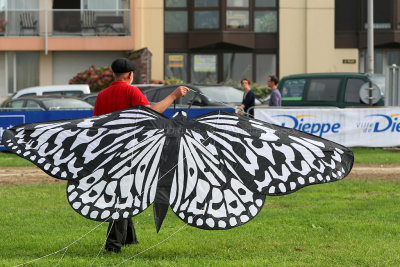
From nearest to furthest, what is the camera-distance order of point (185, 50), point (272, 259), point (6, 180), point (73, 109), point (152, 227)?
1. point (272, 259)
2. point (152, 227)
3. point (6, 180)
4. point (73, 109)
5. point (185, 50)

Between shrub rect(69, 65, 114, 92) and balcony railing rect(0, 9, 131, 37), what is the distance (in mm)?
2812

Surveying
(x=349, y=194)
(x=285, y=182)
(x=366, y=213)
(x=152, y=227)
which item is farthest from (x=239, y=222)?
(x=349, y=194)

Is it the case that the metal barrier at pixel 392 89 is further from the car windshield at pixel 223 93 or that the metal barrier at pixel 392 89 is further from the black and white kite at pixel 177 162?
the black and white kite at pixel 177 162

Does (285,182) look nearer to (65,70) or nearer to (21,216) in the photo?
(21,216)

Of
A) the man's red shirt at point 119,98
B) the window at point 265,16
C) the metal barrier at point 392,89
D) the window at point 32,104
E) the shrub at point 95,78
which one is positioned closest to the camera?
the man's red shirt at point 119,98

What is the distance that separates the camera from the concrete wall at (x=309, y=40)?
116ft

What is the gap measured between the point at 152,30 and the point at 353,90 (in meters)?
16.6

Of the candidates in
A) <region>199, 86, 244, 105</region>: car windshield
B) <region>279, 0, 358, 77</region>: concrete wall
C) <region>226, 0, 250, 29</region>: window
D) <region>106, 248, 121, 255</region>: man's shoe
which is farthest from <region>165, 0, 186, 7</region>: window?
<region>106, 248, 121, 255</region>: man's shoe

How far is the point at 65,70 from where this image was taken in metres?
36.7

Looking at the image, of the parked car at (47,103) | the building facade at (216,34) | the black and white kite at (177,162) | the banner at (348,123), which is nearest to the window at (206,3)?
the building facade at (216,34)

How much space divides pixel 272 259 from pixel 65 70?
30.3 m

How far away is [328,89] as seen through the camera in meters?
20.7

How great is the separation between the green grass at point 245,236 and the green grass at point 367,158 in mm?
5355

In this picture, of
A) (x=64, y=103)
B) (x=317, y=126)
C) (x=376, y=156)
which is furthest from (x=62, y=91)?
(x=376, y=156)
